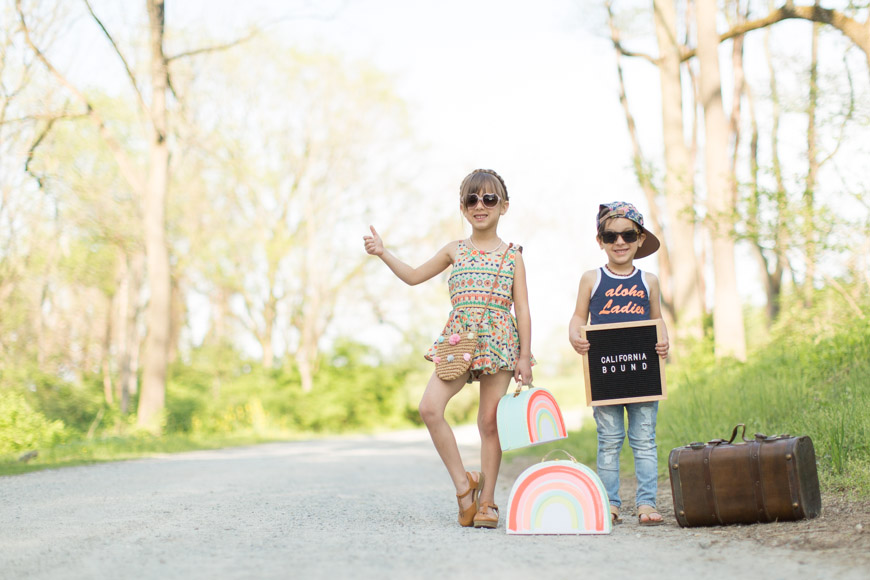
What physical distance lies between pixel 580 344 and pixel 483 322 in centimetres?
67

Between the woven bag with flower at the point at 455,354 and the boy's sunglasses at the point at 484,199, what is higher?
the boy's sunglasses at the point at 484,199

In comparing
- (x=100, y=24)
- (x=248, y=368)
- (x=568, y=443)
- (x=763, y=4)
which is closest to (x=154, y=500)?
(x=568, y=443)

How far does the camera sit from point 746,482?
4.36 m

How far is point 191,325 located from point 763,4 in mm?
26201

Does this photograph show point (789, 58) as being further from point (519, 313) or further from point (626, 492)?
point (519, 313)

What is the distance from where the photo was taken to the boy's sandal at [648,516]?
4723 mm

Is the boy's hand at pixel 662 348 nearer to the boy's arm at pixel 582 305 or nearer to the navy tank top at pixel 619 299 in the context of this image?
the navy tank top at pixel 619 299

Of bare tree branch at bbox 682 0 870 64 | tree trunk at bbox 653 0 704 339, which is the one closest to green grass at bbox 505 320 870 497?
bare tree branch at bbox 682 0 870 64

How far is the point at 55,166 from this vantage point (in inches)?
622

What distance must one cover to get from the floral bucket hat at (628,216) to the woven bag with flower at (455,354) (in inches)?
38.4

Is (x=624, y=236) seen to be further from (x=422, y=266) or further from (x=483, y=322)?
(x=422, y=266)

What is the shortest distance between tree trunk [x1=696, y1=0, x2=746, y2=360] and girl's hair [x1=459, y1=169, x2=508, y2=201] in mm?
8065

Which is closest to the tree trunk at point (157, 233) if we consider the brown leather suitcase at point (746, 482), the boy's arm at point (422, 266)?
the boy's arm at point (422, 266)

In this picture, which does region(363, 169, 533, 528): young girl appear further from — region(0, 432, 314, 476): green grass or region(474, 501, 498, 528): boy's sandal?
region(0, 432, 314, 476): green grass
